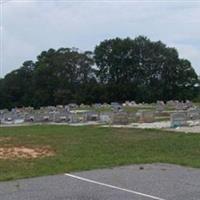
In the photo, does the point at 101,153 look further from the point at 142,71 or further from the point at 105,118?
the point at 142,71

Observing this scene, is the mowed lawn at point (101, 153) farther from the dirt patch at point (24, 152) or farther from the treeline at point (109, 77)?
the treeline at point (109, 77)

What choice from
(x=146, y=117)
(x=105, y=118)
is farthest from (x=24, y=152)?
(x=105, y=118)

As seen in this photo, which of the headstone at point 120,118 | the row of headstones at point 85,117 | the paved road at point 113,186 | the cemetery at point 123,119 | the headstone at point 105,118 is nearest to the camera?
the paved road at point 113,186

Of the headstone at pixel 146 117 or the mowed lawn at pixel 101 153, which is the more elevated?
the headstone at pixel 146 117

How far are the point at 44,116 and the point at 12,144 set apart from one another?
2388 cm

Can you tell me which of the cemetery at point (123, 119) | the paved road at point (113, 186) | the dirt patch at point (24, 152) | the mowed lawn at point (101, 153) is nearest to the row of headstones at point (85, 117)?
the cemetery at point (123, 119)

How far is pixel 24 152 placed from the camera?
1605cm

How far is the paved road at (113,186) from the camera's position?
8922 mm

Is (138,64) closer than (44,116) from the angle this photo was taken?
No

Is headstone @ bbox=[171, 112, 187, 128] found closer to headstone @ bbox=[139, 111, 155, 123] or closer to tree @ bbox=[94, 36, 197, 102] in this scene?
headstone @ bbox=[139, 111, 155, 123]

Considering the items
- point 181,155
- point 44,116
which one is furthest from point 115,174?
point 44,116

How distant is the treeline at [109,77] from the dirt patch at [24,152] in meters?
68.3

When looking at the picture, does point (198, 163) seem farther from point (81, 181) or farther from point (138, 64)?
point (138, 64)

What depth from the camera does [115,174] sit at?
1148 centimetres
